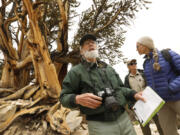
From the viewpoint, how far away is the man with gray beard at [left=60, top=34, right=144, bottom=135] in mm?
1350

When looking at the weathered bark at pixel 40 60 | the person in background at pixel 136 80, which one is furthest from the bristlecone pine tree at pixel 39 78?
the person in background at pixel 136 80

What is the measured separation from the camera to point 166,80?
1918 mm

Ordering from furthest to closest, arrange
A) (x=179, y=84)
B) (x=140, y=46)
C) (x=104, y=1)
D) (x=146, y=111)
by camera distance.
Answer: (x=104, y=1) < (x=140, y=46) < (x=179, y=84) < (x=146, y=111)

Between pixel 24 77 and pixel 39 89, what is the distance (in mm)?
2105

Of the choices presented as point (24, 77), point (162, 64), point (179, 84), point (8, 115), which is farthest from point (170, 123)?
point (24, 77)

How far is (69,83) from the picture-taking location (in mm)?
1436

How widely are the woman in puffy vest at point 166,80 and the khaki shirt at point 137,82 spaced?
0.87 m

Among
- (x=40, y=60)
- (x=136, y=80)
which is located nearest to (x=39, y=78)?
(x=40, y=60)

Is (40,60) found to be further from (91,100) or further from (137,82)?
(91,100)

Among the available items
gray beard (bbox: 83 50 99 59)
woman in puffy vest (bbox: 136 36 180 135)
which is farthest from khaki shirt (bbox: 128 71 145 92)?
gray beard (bbox: 83 50 99 59)

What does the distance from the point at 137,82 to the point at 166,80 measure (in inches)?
44.0

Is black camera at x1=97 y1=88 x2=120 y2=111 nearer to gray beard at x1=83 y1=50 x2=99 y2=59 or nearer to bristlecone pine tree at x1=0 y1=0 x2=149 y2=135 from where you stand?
gray beard at x1=83 y1=50 x2=99 y2=59

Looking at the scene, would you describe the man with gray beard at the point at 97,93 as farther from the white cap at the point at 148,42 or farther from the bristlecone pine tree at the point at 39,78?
the bristlecone pine tree at the point at 39,78

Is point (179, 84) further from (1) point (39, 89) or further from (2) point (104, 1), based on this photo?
(2) point (104, 1)
